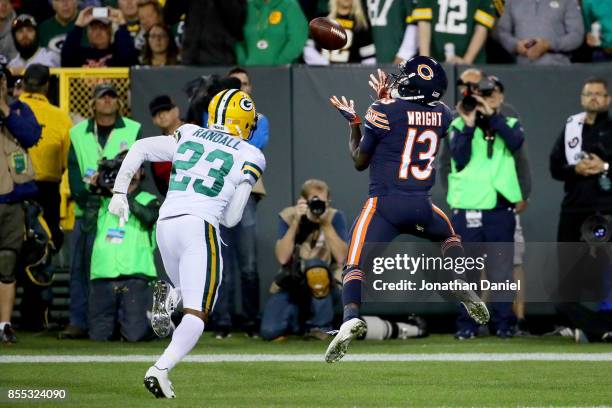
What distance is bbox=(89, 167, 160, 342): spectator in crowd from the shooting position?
447 inches

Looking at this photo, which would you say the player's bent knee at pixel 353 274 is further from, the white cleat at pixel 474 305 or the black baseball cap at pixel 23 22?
the black baseball cap at pixel 23 22

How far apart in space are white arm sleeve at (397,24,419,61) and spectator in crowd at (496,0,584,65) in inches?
34.2

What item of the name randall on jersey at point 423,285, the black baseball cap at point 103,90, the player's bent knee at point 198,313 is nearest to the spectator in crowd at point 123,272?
the black baseball cap at point 103,90

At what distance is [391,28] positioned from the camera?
12.6 m

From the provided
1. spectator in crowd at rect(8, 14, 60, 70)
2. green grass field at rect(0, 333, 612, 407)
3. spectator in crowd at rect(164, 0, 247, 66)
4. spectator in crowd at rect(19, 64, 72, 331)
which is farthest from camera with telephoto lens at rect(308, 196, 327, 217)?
spectator in crowd at rect(8, 14, 60, 70)

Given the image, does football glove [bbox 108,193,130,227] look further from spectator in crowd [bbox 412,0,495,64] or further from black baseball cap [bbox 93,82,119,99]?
spectator in crowd [bbox 412,0,495,64]

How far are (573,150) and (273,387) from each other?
4.36 meters

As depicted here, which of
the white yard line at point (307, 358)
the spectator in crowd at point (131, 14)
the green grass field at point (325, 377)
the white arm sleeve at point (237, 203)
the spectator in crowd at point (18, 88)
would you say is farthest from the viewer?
the spectator in crowd at point (131, 14)

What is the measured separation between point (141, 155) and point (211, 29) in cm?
441

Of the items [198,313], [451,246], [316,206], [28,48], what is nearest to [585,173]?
[316,206]

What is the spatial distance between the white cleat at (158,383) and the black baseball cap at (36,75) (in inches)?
203

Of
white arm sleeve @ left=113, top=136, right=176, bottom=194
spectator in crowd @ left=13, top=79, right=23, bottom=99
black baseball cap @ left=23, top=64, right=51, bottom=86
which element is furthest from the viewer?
spectator in crowd @ left=13, top=79, right=23, bottom=99

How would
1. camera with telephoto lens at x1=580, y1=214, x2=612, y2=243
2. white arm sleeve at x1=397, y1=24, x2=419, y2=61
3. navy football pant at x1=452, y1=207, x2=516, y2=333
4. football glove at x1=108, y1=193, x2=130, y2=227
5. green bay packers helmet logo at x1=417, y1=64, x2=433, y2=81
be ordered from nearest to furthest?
1. football glove at x1=108, y1=193, x2=130, y2=227
2. green bay packers helmet logo at x1=417, y1=64, x2=433, y2=81
3. camera with telephoto lens at x1=580, y1=214, x2=612, y2=243
4. navy football pant at x1=452, y1=207, x2=516, y2=333
5. white arm sleeve at x1=397, y1=24, x2=419, y2=61

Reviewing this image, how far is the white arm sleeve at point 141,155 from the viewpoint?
809cm
